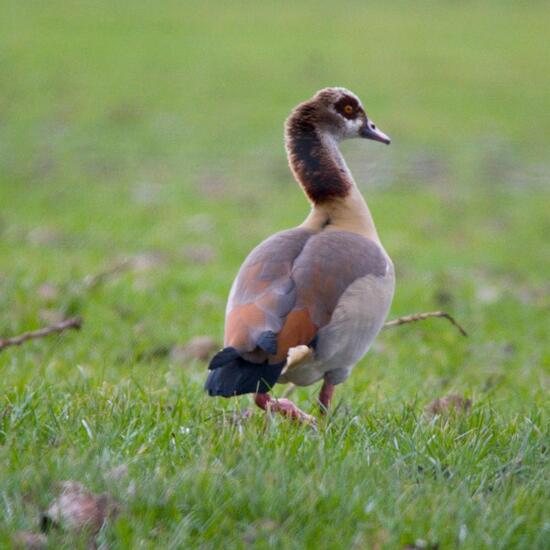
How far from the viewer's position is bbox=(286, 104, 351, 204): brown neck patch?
15.3 feet

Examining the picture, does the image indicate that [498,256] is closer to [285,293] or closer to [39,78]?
[285,293]

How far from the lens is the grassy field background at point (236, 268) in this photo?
286 cm

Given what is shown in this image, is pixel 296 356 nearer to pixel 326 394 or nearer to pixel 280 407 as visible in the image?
pixel 280 407

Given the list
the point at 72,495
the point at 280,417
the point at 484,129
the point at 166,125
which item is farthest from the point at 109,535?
the point at 484,129

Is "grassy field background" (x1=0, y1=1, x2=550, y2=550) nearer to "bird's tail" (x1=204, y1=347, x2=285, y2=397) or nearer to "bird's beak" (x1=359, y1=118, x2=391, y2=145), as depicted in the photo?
"bird's tail" (x1=204, y1=347, x2=285, y2=397)

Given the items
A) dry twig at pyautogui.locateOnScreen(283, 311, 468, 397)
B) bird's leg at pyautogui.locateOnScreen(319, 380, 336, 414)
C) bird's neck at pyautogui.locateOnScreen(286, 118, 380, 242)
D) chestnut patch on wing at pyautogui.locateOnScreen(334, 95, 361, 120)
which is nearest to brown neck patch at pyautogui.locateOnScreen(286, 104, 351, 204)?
bird's neck at pyautogui.locateOnScreen(286, 118, 380, 242)

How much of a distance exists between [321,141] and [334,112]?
169 millimetres

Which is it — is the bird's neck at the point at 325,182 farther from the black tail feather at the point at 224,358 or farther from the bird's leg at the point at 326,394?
the black tail feather at the point at 224,358

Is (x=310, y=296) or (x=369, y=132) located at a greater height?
(x=369, y=132)

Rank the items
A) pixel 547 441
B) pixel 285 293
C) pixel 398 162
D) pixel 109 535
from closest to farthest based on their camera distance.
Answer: pixel 109 535 → pixel 547 441 → pixel 285 293 → pixel 398 162

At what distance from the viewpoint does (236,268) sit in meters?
8.93

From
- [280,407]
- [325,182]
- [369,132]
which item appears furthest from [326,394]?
[369,132]

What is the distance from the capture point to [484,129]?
61.3 ft

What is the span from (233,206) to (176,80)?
970 centimetres
